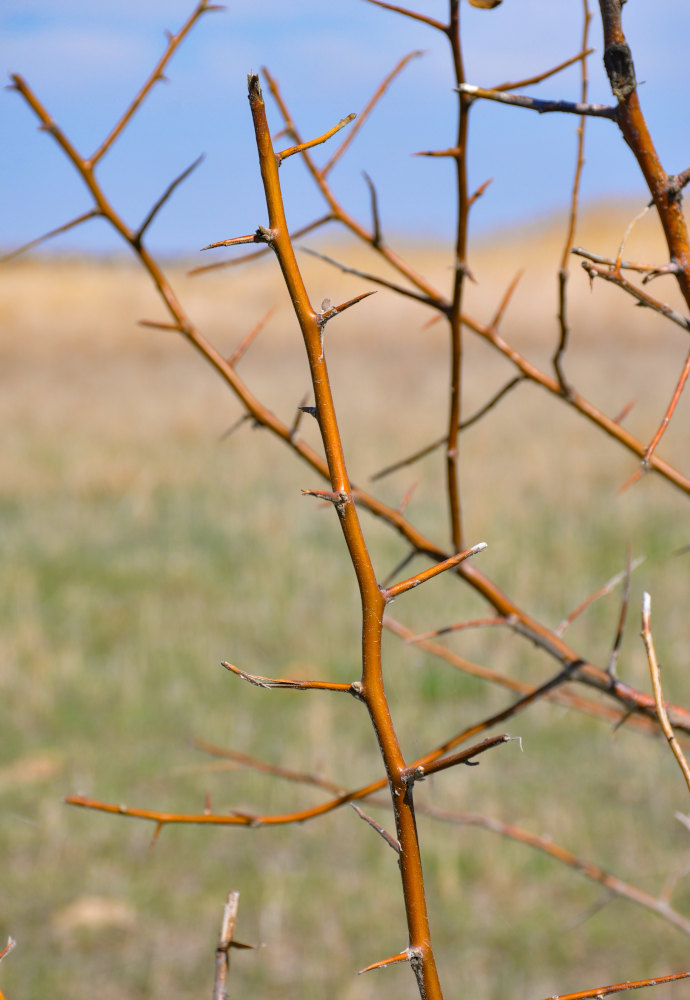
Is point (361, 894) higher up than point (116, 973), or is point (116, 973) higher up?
point (361, 894)

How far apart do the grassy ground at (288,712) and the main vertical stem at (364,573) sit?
1.36 ft

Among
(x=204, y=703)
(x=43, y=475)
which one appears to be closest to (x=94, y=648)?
(x=204, y=703)

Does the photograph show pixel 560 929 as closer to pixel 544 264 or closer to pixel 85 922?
pixel 85 922

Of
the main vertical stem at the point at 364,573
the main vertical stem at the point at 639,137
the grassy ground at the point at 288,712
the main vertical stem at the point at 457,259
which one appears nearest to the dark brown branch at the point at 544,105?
the main vertical stem at the point at 639,137

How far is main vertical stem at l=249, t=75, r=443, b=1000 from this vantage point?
346mm

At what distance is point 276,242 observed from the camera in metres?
0.35

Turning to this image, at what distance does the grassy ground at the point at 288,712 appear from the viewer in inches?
97.2

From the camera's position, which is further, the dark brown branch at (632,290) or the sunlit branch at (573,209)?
the sunlit branch at (573,209)

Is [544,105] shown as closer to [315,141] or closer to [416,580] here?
[315,141]

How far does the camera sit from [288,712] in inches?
147

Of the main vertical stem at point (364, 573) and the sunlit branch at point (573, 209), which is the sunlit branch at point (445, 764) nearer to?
the main vertical stem at point (364, 573)

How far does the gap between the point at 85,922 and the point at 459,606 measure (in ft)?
7.92

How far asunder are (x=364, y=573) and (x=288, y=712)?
348cm

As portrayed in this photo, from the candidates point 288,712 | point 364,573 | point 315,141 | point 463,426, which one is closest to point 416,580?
point 364,573
